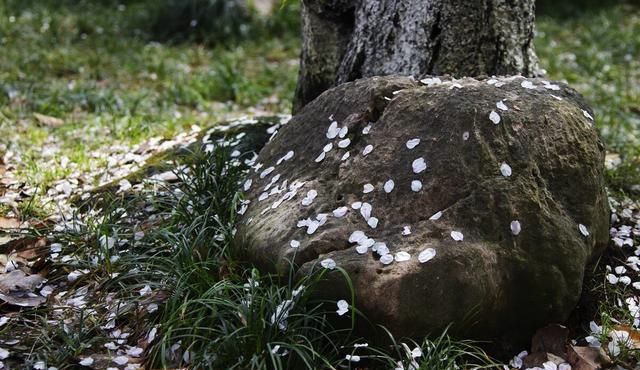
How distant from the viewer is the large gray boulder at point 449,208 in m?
2.60

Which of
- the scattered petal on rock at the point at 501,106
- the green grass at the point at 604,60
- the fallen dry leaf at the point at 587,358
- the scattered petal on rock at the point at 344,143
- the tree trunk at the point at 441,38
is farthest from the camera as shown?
the green grass at the point at 604,60

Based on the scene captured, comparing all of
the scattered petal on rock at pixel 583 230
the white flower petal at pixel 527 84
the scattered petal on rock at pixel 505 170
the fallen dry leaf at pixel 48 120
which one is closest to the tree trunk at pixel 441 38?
the white flower petal at pixel 527 84

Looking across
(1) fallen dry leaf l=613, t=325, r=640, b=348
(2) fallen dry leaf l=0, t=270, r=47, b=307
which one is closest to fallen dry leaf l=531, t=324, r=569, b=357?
(1) fallen dry leaf l=613, t=325, r=640, b=348

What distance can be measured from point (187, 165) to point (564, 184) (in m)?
1.85

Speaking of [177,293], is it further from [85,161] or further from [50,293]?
[85,161]

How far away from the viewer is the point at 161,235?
317 cm

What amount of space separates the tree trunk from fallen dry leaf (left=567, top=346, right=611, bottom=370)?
1378 millimetres

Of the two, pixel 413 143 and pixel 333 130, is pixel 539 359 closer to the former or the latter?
pixel 413 143

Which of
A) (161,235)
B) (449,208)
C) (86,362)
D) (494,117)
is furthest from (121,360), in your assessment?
(494,117)

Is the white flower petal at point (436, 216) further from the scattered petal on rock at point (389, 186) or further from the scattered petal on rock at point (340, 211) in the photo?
the scattered petal on rock at point (340, 211)

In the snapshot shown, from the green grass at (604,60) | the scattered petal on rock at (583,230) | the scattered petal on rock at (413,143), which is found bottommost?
the green grass at (604,60)

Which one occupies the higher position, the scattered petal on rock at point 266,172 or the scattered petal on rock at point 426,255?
the scattered petal on rock at point 266,172

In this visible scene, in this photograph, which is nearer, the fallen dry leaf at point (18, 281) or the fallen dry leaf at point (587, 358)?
the fallen dry leaf at point (587, 358)

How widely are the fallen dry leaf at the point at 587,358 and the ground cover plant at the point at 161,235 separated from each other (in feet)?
0.20
